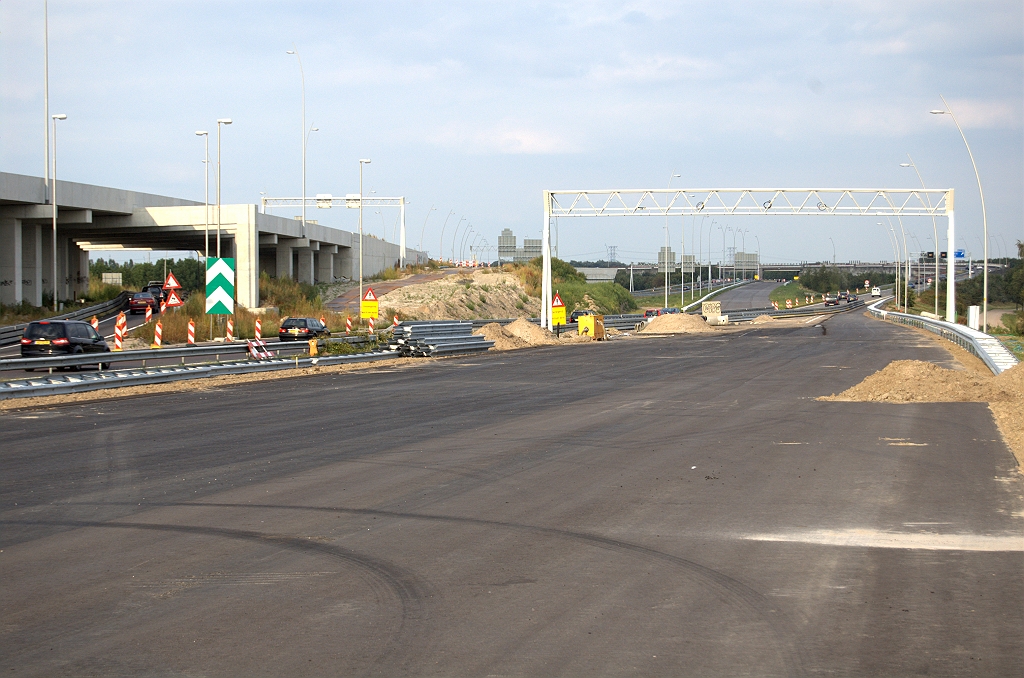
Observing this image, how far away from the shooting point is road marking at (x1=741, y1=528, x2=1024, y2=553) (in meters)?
8.15

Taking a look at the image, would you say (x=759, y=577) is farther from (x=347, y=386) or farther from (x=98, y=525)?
(x=347, y=386)

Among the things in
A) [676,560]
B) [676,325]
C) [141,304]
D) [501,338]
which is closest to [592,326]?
[501,338]

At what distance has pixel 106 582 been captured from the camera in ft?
23.4

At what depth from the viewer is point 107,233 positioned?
2516 inches

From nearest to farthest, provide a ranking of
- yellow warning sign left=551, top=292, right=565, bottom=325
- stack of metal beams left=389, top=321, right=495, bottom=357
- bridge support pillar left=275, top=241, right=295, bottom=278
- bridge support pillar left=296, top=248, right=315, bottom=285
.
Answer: stack of metal beams left=389, top=321, right=495, bottom=357
yellow warning sign left=551, top=292, right=565, bottom=325
bridge support pillar left=275, top=241, right=295, bottom=278
bridge support pillar left=296, top=248, right=315, bottom=285

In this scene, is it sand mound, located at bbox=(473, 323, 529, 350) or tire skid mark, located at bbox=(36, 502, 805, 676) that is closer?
tire skid mark, located at bbox=(36, 502, 805, 676)

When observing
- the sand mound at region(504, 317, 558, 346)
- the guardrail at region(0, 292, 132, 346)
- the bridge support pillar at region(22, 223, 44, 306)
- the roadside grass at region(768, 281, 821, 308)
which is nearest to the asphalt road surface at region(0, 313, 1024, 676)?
the guardrail at region(0, 292, 132, 346)

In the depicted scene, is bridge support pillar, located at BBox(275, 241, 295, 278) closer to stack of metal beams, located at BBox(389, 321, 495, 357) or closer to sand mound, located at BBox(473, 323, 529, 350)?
sand mound, located at BBox(473, 323, 529, 350)

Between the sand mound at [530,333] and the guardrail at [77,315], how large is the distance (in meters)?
21.4

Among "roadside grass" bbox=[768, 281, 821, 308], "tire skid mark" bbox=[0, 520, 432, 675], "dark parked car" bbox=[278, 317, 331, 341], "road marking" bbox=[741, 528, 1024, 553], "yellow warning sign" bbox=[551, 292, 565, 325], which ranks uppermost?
"roadside grass" bbox=[768, 281, 821, 308]

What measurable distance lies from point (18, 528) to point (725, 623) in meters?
6.66

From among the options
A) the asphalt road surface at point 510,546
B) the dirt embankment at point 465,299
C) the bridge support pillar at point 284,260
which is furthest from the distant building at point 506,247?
the asphalt road surface at point 510,546

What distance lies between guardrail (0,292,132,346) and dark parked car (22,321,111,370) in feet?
11.6

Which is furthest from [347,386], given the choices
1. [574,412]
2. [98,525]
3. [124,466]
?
[98,525]
